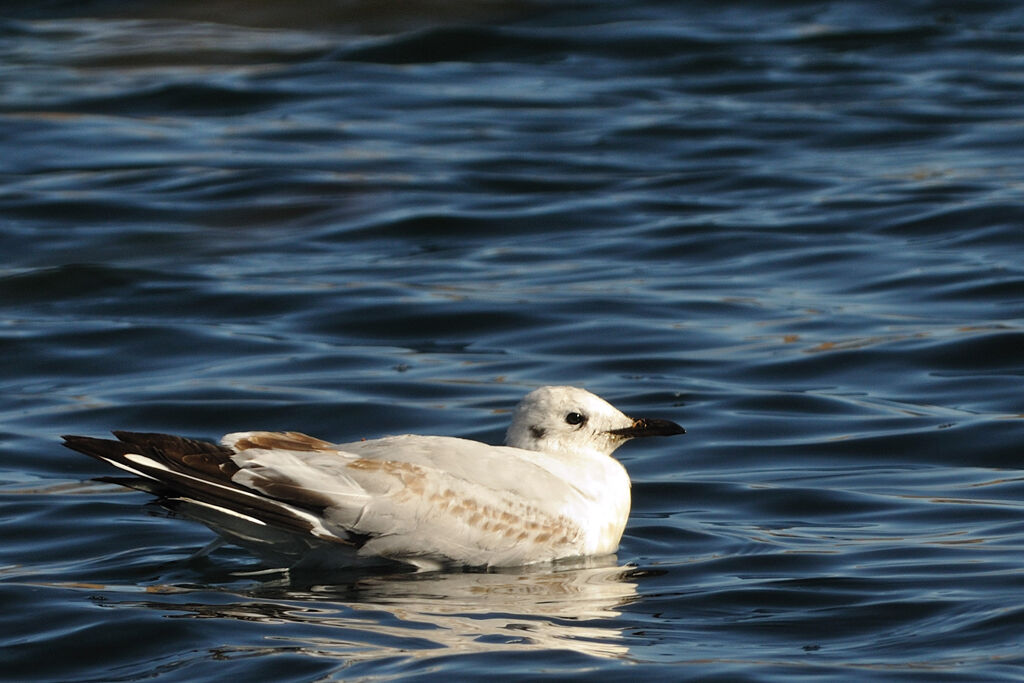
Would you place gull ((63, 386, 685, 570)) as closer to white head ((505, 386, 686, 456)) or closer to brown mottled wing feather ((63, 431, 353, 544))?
brown mottled wing feather ((63, 431, 353, 544))

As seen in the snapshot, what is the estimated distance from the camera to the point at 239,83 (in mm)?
18812

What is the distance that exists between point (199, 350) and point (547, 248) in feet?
10.3

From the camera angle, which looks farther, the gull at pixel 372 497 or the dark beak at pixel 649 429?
the dark beak at pixel 649 429

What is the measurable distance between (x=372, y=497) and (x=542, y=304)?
197 inches

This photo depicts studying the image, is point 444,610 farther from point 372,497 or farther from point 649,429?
point 649,429

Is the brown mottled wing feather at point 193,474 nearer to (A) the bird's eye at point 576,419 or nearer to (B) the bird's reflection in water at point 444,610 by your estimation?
(B) the bird's reflection in water at point 444,610

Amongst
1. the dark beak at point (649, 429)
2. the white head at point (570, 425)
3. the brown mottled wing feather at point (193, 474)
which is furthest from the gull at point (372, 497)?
the dark beak at point (649, 429)

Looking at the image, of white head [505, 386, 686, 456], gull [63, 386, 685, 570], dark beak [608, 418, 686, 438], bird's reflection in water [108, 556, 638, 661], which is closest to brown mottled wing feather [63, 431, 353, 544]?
gull [63, 386, 685, 570]

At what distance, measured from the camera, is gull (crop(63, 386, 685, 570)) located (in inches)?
269

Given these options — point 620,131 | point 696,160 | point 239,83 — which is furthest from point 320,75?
point 696,160

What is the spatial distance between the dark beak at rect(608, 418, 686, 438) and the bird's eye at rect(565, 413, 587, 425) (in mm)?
135

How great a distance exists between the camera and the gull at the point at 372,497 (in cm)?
684

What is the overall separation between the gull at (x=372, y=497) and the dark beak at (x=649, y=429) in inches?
16.5

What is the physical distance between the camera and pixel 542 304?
11836mm
